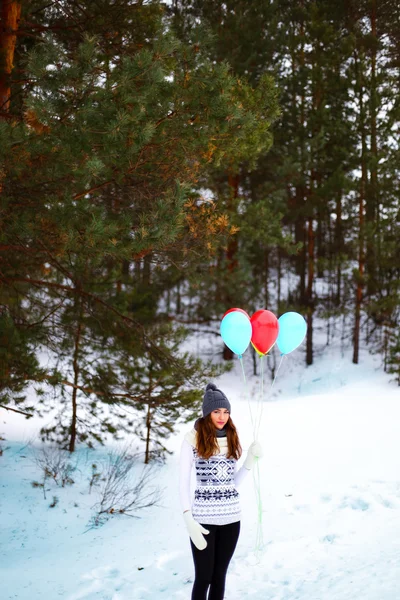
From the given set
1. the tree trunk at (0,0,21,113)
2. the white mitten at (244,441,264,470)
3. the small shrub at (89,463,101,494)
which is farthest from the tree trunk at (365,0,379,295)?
→ the white mitten at (244,441,264,470)

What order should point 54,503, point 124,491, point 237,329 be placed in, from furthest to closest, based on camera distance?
point 124,491
point 54,503
point 237,329

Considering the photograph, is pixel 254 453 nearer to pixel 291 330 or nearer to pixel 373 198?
pixel 291 330

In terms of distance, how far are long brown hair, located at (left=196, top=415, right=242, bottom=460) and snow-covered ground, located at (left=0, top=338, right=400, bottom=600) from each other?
1.73 metres

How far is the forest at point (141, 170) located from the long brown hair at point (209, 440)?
6.64ft

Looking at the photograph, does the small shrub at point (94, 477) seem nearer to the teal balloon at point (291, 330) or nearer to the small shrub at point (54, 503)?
the small shrub at point (54, 503)

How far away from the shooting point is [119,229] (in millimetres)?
4871

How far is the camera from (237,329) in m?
4.29

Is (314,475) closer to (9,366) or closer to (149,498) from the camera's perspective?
(149,498)

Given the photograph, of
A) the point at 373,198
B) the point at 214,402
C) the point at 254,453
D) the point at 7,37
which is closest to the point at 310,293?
the point at 373,198

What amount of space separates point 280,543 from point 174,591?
4.14 feet

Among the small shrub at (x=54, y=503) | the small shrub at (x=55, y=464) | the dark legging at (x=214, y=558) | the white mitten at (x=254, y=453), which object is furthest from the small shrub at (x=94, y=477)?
the white mitten at (x=254, y=453)

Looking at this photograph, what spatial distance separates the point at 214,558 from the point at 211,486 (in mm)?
490

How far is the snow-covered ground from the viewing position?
14.6 ft

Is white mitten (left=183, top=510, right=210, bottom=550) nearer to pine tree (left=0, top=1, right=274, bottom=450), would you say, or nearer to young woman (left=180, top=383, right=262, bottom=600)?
young woman (left=180, top=383, right=262, bottom=600)
